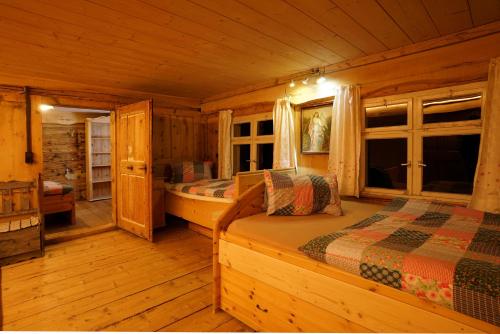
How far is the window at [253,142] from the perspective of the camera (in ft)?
13.4

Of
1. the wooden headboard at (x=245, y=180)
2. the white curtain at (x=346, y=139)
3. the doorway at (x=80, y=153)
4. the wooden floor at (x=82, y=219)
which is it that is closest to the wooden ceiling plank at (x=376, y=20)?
the white curtain at (x=346, y=139)

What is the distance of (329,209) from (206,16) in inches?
69.8

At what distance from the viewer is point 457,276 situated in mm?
1076

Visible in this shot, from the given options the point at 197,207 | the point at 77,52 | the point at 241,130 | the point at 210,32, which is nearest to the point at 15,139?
the point at 77,52

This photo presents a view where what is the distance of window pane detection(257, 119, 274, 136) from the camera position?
4.08 meters

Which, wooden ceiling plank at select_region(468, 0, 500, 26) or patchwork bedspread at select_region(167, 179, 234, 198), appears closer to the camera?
wooden ceiling plank at select_region(468, 0, 500, 26)

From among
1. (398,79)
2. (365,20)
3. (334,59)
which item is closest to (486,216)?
(398,79)

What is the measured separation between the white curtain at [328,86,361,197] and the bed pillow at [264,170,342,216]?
0.60 meters

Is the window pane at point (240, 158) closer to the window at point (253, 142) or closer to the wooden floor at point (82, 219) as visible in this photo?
the window at point (253, 142)

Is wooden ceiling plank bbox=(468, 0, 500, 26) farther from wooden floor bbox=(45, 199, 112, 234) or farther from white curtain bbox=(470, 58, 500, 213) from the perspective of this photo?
wooden floor bbox=(45, 199, 112, 234)

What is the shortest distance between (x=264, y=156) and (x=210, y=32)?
7.39ft

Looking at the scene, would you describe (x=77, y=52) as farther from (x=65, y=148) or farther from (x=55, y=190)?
(x=65, y=148)

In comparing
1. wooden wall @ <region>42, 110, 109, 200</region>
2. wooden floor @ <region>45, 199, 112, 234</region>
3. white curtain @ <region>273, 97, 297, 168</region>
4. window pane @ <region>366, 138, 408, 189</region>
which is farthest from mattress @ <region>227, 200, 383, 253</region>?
wooden wall @ <region>42, 110, 109, 200</region>

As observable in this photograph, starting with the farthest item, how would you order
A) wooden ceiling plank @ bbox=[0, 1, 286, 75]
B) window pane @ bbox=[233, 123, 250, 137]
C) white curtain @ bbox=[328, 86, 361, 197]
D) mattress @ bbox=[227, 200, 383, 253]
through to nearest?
window pane @ bbox=[233, 123, 250, 137] → white curtain @ bbox=[328, 86, 361, 197] → wooden ceiling plank @ bbox=[0, 1, 286, 75] → mattress @ bbox=[227, 200, 383, 253]
